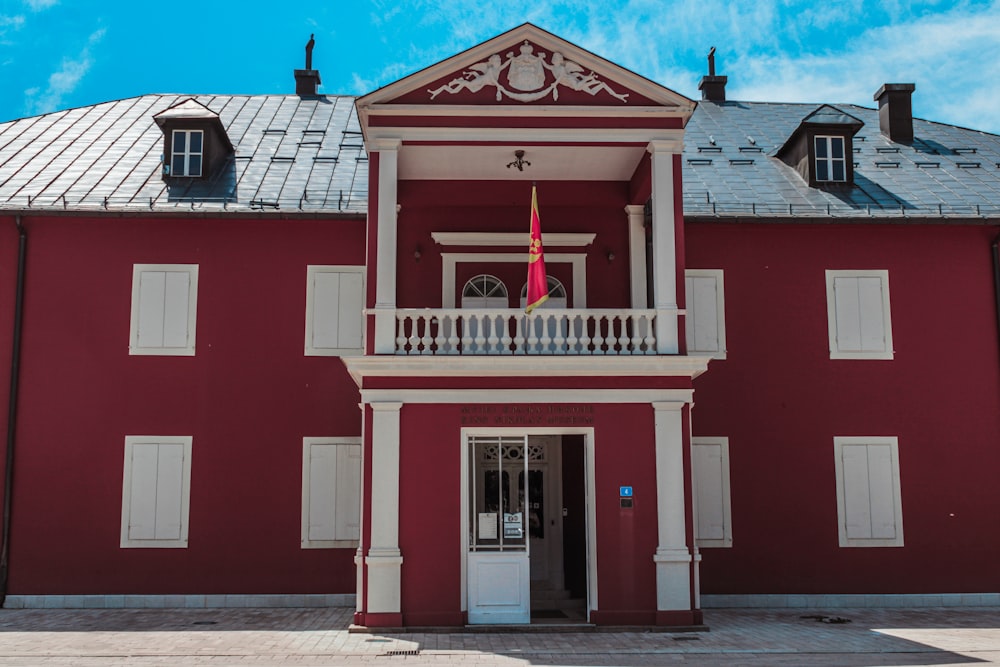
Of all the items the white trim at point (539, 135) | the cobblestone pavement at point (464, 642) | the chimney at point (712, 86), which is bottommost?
the cobblestone pavement at point (464, 642)

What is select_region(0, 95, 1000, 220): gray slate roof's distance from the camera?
1488 cm

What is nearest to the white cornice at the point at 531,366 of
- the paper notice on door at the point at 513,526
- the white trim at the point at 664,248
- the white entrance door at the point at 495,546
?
the white trim at the point at 664,248

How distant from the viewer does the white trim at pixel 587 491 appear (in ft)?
38.4

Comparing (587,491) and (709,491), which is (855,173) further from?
(587,491)

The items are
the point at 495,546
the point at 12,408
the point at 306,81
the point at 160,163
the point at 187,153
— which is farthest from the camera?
the point at 306,81

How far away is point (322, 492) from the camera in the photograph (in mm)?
14055

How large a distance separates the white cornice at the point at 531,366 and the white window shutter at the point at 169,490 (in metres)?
3.78

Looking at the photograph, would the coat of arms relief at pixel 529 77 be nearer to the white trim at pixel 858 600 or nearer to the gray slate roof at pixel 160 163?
the gray slate roof at pixel 160 163

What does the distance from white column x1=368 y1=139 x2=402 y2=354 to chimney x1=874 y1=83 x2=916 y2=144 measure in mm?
10787

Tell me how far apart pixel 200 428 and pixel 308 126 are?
267 inches

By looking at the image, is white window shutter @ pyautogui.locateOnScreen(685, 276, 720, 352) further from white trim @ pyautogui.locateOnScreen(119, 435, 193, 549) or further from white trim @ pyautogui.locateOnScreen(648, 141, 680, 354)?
white trim @ pyautogui.locateOnScreen(119, 435, 193, 549)

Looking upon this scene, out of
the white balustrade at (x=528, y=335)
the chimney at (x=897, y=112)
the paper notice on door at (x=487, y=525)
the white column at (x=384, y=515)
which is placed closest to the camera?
the white column at (x=384, y=515)

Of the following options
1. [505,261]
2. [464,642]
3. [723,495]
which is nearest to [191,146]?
[505,261]

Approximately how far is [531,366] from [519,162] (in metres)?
3.18
